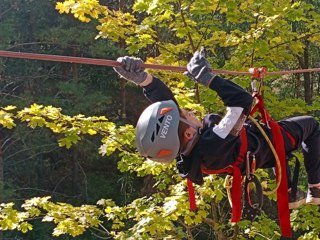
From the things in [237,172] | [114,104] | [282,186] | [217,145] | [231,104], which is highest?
[231,104]

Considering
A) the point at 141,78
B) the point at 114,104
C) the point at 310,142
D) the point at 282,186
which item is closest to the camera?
the point at 141,78

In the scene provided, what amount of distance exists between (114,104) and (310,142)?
1111 cm

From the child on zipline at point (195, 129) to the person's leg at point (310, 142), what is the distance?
0.21 m

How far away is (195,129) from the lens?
251 cm

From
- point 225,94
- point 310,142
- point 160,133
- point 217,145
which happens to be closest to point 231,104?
point 225,94

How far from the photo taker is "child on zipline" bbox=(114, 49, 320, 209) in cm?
234

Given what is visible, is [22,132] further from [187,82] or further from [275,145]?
[275,145]

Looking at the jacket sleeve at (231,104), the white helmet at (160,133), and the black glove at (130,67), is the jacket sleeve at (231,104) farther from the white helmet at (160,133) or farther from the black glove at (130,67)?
the black glove at (130,67)

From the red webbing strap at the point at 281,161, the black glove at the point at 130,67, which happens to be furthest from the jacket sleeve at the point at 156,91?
the red webbing strap at the point at 281,161

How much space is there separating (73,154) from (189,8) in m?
9.63

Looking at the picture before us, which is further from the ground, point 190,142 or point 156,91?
point 156,91

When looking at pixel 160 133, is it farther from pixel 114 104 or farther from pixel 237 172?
pixel 114 104

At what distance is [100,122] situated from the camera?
446cm

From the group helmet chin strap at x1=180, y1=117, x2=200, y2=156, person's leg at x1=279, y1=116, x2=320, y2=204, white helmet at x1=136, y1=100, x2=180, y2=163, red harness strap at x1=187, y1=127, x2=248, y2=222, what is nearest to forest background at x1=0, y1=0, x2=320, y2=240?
person's leg at x1=279, y1=116, x2=320, y2=204
